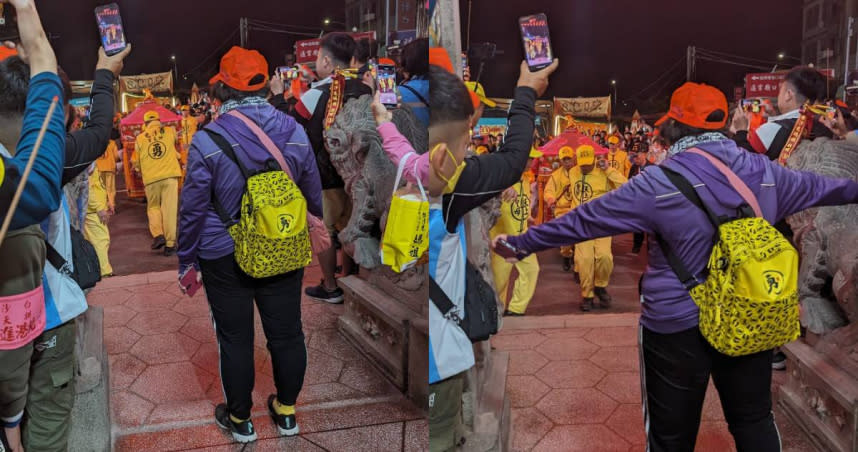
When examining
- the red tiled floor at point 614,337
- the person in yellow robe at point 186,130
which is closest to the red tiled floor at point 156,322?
the person in yellow robe at point 186,130

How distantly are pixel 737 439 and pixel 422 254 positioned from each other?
1.16 m

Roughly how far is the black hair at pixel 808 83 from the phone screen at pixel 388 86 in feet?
5.04

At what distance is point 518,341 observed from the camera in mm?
3271

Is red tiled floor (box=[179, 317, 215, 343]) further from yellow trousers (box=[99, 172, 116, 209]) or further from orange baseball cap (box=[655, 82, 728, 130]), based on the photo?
orange baseball cap (box=[655, 82, 728, 130])

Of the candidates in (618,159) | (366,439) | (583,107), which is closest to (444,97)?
(366,439)

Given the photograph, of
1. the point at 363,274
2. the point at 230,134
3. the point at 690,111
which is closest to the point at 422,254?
the point at 363,274

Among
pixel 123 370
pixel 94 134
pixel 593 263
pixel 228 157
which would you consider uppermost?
pixel 94 134

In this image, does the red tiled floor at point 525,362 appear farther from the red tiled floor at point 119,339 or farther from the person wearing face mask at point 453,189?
the red tiled floor at point 119,339

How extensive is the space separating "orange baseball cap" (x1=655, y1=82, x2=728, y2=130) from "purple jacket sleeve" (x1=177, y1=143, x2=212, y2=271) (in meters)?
1.20

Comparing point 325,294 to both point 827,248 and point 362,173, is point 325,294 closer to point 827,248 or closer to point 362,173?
point 362,173

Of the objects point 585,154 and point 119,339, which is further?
A: point 585,154

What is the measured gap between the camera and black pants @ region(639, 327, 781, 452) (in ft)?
5.45

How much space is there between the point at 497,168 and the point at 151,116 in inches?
27.7

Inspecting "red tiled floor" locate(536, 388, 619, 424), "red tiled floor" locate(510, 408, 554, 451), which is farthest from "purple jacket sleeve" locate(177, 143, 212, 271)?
"red tiled floor" locate(536, 388, 619, 424)
